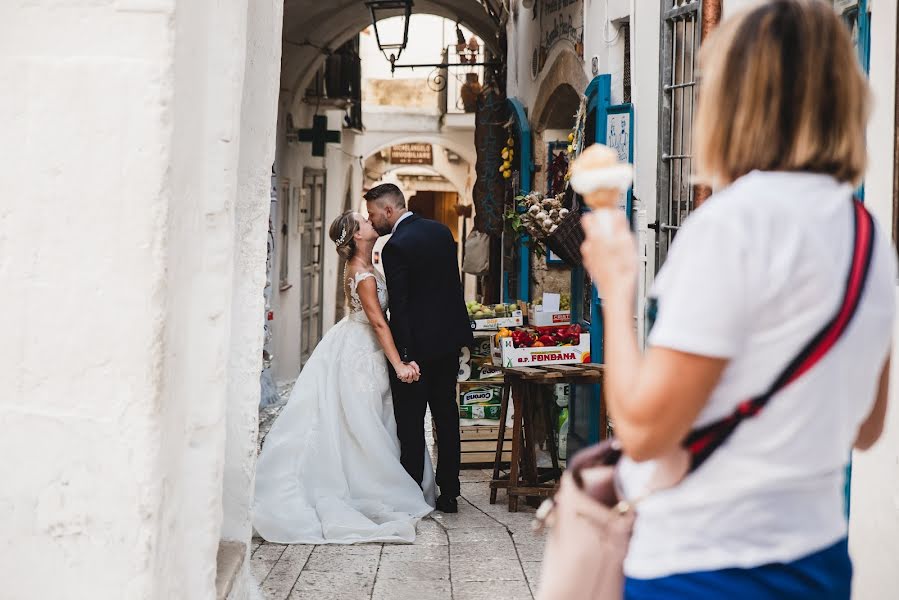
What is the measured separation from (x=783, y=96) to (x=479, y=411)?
6.55 m

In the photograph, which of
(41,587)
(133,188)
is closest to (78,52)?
(133,188)

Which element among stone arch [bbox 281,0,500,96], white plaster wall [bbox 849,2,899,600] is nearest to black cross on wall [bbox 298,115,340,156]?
stone arch [bbox 281,0,500,96]

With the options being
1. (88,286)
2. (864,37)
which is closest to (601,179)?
(88,286)

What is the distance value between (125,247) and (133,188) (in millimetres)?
146

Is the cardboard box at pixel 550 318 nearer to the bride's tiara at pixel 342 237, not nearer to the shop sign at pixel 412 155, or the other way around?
the bride's tiara at pixel 342 237

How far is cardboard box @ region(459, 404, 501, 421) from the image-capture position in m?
8.08

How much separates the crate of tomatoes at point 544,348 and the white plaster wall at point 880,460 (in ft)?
11.8

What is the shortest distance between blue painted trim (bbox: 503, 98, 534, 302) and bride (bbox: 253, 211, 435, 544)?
2.96 m

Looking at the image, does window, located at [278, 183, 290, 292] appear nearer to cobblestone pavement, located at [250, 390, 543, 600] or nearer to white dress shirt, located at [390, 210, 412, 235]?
white dress shirt, located at [390, 210, 412, 235]

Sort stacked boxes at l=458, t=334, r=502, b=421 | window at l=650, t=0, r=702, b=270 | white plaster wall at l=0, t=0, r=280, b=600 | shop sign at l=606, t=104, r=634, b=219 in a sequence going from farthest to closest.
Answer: stacked boxes at l=458, t=334, r=502, b=421 → shop sign at l=606, t=104, r=634, b=219 → window at l=650, t=0, r=702, b=270 → white plaster wall at l=0, t=0, r=280, b=600

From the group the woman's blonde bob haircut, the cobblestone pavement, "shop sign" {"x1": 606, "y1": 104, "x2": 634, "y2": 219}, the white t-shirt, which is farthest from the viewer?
"shop sign" {"x1": 606, "y1": 104, "x2": 634, "y2": 219}

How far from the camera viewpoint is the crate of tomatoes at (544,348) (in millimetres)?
6965

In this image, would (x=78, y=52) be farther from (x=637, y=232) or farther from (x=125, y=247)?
(x=637, y=232)

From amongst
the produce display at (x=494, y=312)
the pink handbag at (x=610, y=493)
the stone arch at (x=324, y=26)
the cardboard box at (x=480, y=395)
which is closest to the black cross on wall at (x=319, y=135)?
the stone arch at (x=324, y=26)
